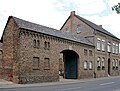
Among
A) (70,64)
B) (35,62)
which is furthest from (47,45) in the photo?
(70,64)

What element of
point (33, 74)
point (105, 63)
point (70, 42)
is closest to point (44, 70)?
point (33, 74)

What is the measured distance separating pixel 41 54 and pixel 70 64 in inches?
507

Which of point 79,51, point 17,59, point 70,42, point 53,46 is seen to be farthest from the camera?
point 79,51

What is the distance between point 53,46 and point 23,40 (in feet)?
20.5

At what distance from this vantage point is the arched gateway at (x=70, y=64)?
43.0m

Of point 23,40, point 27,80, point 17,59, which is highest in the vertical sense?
point 23,40

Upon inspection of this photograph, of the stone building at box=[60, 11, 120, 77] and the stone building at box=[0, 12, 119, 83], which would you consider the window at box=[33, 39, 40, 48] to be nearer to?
the stone building at box=[0, 12, 119, 83]

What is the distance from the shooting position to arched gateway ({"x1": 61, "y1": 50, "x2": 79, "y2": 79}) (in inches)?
1693

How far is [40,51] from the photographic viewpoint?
32250 mm

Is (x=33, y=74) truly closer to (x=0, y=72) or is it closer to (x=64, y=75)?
(x=0, y=72)

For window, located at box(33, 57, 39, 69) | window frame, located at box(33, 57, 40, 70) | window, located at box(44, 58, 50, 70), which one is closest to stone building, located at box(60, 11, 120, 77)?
window, located at box(44, 58, 50, 70)

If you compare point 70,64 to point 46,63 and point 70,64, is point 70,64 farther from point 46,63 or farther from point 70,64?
point 46,63

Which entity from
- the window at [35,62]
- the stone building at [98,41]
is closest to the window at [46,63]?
the window at [35,62]

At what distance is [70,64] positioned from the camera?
146 feet
